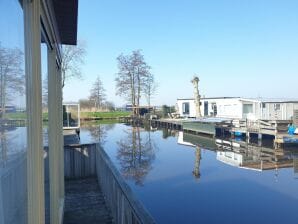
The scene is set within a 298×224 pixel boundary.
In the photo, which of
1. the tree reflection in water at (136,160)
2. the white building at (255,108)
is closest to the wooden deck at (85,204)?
the tree reflection in water at (136,160)

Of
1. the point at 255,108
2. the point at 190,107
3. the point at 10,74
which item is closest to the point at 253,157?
the point at 255,108

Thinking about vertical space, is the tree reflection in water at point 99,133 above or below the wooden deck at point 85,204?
below

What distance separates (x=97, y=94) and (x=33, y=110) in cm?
4895

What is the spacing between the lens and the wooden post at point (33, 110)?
5.24 feet

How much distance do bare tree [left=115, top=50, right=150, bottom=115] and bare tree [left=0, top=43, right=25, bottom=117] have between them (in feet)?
128

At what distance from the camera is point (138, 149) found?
708 inches

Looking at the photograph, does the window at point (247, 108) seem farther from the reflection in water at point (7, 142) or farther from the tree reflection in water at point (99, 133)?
the reflection in water at point (7, 142)

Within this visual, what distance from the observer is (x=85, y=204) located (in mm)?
5598

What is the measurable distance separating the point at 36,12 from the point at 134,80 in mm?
38972

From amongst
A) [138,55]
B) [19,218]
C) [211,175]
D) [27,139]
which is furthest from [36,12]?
[138,55]

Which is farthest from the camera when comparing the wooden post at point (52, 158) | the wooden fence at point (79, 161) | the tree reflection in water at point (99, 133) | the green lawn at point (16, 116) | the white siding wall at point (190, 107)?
the white siding wall at point (190, 107)

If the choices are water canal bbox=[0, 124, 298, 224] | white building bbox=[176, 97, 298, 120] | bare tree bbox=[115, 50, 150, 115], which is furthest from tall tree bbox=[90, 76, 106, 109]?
water canal bbox=[0, 124, 298, 224]

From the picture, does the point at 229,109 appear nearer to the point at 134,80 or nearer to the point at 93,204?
the point at 134,80

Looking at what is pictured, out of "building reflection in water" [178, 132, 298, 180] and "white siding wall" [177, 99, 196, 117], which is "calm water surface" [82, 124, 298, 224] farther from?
"white siding wall" [177, 99, 196, 117]
